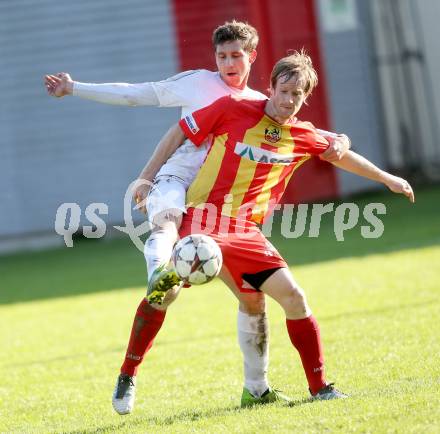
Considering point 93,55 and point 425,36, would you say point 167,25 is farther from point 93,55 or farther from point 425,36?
point 425,36

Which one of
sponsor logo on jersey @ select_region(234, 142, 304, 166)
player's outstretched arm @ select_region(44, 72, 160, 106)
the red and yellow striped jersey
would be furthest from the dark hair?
sponsor logo on jersey @ select_region(234, 142, 304, 166)

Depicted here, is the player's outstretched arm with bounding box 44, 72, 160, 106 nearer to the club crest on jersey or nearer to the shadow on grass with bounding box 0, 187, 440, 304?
the club crest on jersey

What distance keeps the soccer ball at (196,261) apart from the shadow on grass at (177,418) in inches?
28.8

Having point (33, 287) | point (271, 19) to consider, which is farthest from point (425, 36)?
point (33, 287)

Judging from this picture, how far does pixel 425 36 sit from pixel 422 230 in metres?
7.43

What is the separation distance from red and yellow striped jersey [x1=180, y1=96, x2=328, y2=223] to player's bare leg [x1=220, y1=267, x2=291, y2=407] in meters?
0.42

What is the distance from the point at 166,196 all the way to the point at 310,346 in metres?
1.03

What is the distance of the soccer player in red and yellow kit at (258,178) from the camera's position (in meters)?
5.29

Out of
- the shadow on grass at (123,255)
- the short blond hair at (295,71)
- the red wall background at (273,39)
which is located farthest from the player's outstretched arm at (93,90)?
the red wall background at (273,39)

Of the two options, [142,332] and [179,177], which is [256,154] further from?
[142,332]

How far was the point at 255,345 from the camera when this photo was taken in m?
5.55

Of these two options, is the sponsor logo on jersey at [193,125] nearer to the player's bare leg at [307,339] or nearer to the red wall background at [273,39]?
the player's bare leg at [307,339]

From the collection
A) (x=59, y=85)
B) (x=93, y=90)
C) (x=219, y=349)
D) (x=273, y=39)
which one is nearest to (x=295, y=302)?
(x=93, y=90)

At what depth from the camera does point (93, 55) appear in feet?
56.6
